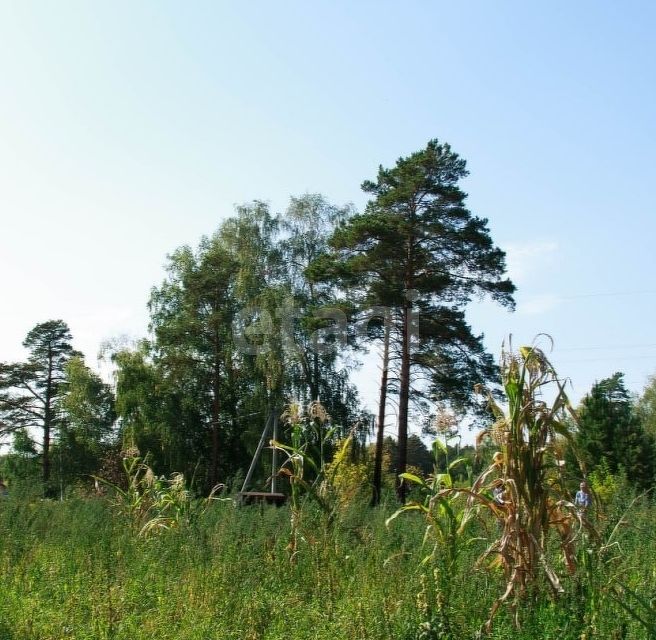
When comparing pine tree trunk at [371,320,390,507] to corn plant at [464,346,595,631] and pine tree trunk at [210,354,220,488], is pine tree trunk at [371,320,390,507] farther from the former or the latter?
corn plant at [464,346,595,631]

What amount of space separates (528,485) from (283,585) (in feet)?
7.33

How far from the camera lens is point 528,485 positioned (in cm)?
464

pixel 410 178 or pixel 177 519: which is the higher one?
pixel 410 178

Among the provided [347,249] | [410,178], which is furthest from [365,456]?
[410,178]

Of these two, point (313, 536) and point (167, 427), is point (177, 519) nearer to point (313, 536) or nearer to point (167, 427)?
point (313, 536)

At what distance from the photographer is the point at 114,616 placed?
5.38m

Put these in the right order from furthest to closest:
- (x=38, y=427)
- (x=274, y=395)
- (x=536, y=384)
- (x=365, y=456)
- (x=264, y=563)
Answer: (x=38, y=427) < (x=274, y=395) < (x=365, y=456) < (x=264, y=563) < (x=536, y=384)

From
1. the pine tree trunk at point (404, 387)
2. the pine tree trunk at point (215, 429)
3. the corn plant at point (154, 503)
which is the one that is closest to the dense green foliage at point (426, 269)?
the pine tree trunk at point (404, 387)

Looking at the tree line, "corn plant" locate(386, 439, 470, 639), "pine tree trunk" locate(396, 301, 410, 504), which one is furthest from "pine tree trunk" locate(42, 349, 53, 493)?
"corn plant" locate(386, 439, 470, 639)

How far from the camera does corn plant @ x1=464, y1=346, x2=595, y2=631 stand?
14.9 feet

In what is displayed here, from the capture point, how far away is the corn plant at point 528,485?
455 cm

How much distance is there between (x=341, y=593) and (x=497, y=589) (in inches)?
47.3

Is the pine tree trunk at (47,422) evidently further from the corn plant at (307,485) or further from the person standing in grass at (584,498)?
the person standing in grass at (584,498)

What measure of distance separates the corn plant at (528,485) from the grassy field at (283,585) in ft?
0.51
